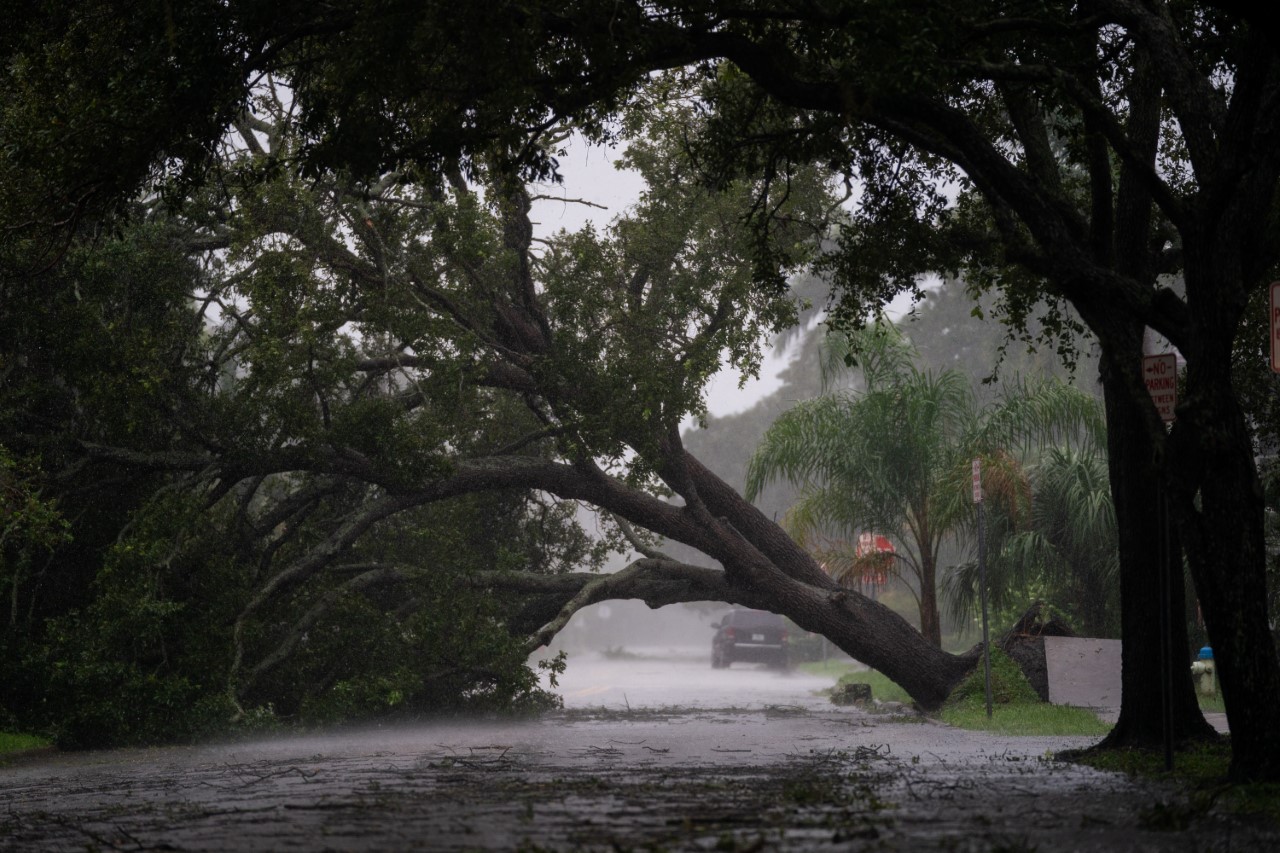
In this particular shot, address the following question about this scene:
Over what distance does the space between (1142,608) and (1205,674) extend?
9.62 metres

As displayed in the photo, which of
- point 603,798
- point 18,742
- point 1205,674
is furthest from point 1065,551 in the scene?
point 603,798

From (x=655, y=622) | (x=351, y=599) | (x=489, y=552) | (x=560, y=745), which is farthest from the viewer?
(x=655, y=622)

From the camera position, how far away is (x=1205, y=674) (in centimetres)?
2034

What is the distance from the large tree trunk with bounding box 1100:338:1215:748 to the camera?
11.7m

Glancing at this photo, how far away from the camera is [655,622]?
122 meters

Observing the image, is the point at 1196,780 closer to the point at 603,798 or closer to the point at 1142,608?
the point at 1142,608

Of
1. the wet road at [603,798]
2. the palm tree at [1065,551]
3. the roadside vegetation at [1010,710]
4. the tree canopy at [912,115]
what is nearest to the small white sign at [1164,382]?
the tree canopy at [912,115]

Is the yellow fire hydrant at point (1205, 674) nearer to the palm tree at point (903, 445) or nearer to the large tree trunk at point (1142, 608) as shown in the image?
the palm tree at point (903, 445)

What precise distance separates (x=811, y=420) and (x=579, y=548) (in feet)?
16.5

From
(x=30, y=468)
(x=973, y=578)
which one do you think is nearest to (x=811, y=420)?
(x=973, y=578)

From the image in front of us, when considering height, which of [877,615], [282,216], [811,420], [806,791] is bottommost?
[806,791]

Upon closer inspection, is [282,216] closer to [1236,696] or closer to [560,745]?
[560,745]

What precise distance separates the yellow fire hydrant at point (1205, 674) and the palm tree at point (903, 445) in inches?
170

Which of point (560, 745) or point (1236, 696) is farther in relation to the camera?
point (560, 745)
